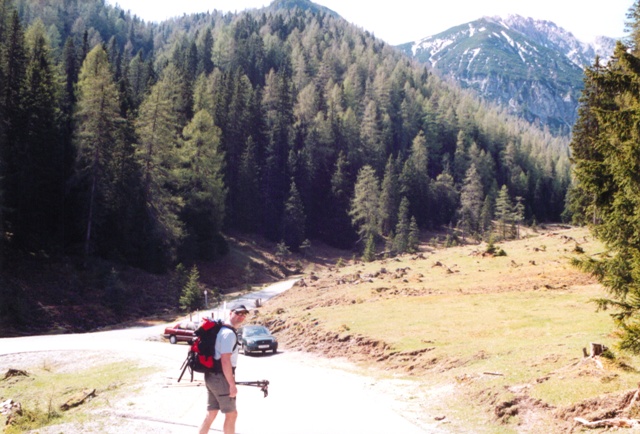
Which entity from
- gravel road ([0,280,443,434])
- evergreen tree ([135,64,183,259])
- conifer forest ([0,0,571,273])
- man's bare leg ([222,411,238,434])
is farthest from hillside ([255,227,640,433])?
conifer forest ([0,0,571,273])

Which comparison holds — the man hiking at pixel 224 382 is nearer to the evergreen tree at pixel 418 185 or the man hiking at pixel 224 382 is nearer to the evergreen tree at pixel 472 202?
the evergreen tree at pixel 418 185

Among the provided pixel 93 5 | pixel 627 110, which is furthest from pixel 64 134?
pixel 93 5

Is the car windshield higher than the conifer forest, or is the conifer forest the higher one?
the conifer forest

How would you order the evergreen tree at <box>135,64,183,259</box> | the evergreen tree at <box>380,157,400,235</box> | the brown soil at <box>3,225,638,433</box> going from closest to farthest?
the brown soil at <box>3,225,638,433</box>
the evergreen tree at <box>135,64,183,259</box>
the evergreen tree at <box>380,157,400,235</box>

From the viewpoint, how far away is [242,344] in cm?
2688

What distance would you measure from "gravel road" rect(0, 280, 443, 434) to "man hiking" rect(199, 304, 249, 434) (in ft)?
6.62

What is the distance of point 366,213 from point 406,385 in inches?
3028

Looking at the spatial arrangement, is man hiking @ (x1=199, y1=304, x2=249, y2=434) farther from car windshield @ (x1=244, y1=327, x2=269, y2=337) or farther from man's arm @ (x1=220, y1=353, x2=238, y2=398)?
car windshield @ (x1=244, y1=327, x2=269, y2=337)

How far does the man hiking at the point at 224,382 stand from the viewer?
8484mm

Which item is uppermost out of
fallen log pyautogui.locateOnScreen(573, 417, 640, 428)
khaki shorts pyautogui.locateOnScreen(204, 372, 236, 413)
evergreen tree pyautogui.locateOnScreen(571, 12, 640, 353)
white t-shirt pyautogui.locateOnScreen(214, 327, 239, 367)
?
evergreen tree pyautogui.locateOnScreen(571, 12, 640, 353)

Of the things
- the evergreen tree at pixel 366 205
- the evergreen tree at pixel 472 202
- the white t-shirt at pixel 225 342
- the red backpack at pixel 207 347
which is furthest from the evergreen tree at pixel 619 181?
the evergreen tree at pixel 472 202

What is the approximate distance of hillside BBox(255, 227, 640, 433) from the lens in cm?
1234

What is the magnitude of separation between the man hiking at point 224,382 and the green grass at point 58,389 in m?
5.60

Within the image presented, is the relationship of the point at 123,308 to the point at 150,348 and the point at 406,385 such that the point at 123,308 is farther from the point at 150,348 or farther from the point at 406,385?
the point at 406,385
